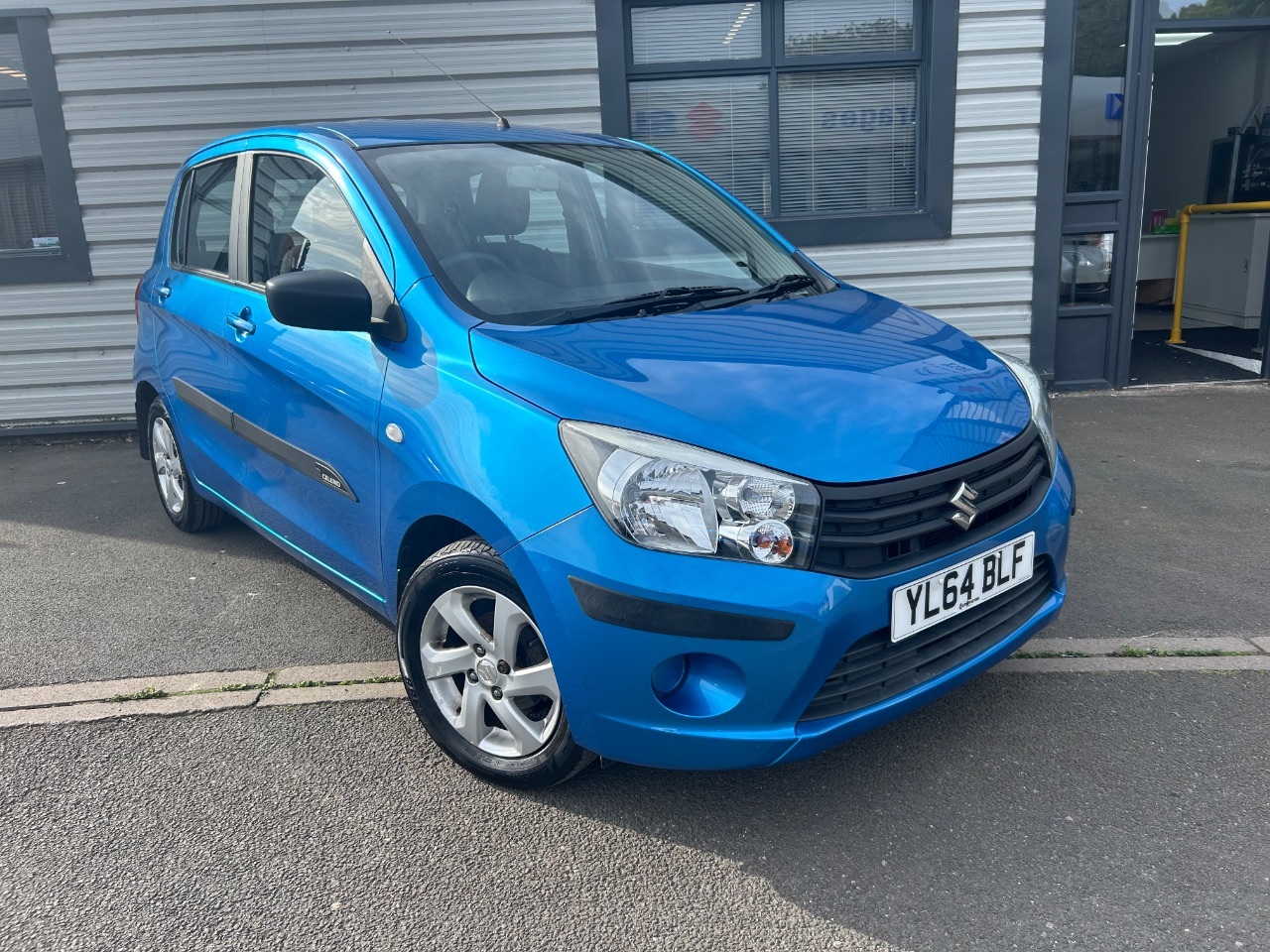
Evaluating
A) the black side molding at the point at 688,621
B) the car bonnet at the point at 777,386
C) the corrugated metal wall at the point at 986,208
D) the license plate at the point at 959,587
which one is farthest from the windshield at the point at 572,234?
the corrugated metal wall at the point at 986,208

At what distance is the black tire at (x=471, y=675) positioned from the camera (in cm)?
242

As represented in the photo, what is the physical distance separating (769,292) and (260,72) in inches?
191

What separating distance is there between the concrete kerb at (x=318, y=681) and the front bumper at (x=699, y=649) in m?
1.12

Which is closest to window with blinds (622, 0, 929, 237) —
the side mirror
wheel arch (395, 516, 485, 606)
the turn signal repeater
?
the side mirror

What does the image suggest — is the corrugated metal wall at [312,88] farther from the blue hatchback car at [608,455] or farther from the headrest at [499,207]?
the headrest at [499,207]

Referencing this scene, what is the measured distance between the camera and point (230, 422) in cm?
362

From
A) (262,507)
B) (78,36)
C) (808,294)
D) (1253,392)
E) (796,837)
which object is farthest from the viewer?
(1253,392)

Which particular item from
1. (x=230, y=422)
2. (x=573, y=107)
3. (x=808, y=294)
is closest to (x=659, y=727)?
(x=808, y=294)

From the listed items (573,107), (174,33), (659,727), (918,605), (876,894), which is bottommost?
(876,894)

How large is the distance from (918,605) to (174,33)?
6351 mm

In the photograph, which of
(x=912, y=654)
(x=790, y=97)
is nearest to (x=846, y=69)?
(x=790, y=97)

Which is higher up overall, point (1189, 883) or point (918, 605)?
point (918, 605)

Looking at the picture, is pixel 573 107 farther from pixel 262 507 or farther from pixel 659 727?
pixel 659 727

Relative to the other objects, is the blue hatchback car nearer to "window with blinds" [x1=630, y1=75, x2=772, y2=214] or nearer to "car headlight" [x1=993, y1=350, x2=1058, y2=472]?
"car headlight" [x1=993, y1=350, x2=1058, y2=472]
